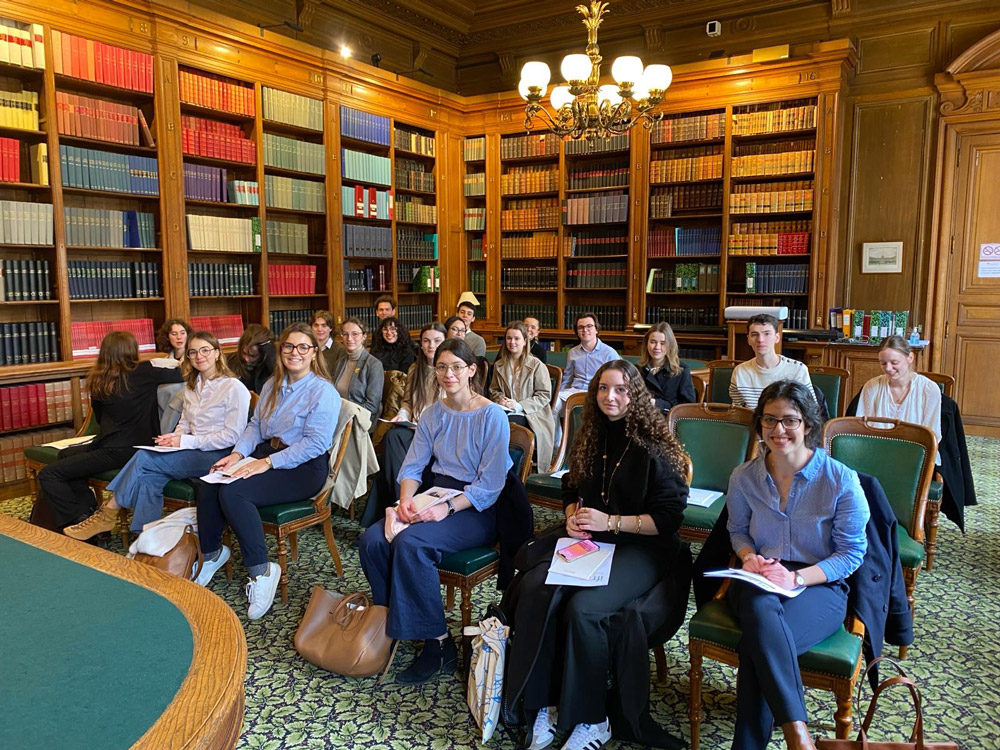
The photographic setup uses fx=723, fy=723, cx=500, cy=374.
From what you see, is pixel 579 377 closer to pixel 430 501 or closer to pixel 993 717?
pixel 430 501

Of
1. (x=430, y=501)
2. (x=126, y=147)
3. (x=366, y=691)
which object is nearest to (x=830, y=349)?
(x=430, y=501)

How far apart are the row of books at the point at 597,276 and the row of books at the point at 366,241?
2.07 m

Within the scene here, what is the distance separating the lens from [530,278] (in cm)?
840

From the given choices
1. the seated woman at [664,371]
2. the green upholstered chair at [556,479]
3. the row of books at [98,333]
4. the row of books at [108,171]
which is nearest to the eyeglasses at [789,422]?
the green upholstered chair at [556,479]

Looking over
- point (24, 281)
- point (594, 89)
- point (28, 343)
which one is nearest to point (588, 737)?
point (594, 89)

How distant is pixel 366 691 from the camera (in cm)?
269

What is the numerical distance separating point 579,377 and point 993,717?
336 centimetres

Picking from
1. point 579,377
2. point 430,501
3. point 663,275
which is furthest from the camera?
point 663,275

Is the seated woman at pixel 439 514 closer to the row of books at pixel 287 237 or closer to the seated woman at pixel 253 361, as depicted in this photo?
the seated woman at pixel 253 361

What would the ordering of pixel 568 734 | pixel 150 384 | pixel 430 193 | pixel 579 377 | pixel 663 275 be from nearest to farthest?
pixel 568 734, pixel 150 384, pixel 579 377, pixel 663 275, pixel 430 193

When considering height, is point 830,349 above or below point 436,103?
below

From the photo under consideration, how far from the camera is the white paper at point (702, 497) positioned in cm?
308

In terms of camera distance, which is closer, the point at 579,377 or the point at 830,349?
the point at 579,377

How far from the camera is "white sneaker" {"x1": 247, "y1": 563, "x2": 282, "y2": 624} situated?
3.25 metres
